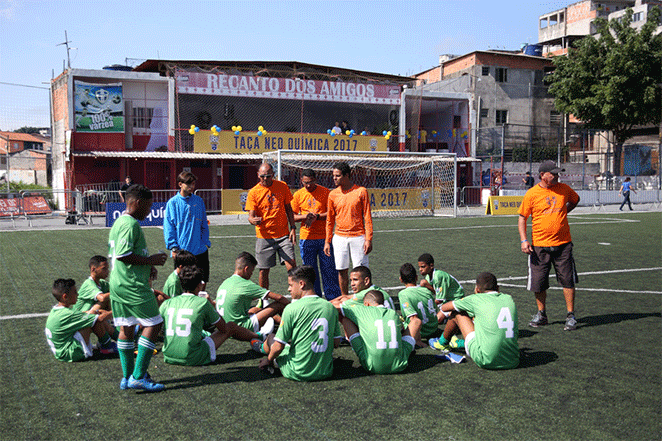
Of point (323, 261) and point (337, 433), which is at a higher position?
point (323, 261)

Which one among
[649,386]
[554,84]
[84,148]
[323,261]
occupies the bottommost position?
[649,386]

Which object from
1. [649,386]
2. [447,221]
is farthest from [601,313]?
[447,221]

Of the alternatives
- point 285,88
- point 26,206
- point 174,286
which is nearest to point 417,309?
point 174,286

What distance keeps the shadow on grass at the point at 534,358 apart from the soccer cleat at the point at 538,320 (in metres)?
1.10

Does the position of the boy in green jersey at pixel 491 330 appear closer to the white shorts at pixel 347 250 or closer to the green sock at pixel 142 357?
the white shorts at pixel 347 250

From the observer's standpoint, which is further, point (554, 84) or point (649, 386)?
point (554, 84)

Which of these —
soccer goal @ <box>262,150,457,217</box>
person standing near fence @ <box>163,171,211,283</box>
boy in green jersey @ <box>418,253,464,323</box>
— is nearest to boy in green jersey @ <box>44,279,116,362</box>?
person standing near fence @ <box>163,171,211,283</box>

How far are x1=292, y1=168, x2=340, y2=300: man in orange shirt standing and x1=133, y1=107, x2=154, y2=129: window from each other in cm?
2433

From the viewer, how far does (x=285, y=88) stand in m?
31.5

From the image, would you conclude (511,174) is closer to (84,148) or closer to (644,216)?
(644,216)

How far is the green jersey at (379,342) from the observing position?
5078 millimetres

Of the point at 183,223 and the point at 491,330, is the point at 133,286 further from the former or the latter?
the point at 491,330

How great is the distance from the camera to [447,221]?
2320cm

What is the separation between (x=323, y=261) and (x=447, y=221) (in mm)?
16255
